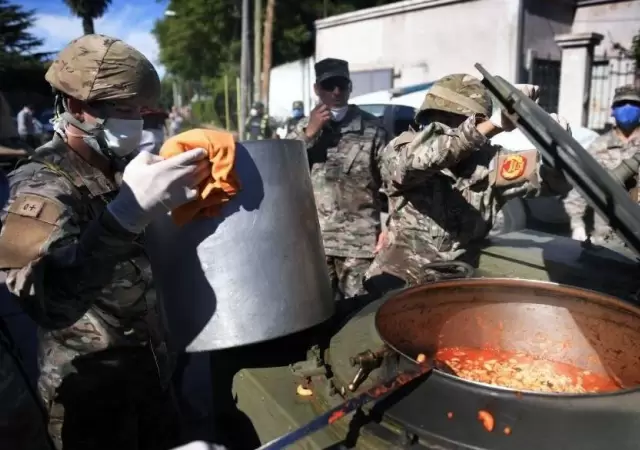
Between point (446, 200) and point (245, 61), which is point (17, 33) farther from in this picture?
point (446, 200)

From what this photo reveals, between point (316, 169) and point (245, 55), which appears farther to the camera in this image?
point (245, 55)

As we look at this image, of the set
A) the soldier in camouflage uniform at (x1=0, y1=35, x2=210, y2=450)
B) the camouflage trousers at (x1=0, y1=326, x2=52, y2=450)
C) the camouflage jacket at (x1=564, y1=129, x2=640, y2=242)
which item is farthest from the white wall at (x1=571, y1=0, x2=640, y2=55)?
the camouflage trousers at (x1=0, y1=326, x2=52, y2=450)

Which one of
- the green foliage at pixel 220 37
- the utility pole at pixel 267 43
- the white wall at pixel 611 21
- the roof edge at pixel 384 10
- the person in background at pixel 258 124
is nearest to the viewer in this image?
the person in background at pixel 258 124

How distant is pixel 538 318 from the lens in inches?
93.7

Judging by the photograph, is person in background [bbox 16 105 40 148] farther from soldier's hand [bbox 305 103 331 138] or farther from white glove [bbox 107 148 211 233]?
white glove [bbox 107 148 211 233]

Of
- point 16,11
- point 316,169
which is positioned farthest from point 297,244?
point 16,11

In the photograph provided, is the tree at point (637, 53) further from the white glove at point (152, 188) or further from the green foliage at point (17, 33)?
the green foliage at point (17, 33)

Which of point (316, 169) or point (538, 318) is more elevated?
point (316, 169)

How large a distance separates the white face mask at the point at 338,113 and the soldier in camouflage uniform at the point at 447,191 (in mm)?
912

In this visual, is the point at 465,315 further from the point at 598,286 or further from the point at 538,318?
the point at 598,286

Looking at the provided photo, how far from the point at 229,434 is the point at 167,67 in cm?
3590

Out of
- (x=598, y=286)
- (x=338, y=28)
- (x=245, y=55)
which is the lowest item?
(x=598, y=286)

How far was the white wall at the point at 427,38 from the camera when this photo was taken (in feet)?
42.9

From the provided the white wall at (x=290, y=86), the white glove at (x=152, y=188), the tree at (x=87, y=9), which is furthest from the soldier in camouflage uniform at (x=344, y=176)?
the tree at (x=87, y=9)
